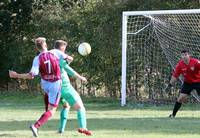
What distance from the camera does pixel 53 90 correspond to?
11.9 metres

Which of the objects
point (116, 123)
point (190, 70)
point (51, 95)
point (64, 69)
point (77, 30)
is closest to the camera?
point (51, 95)

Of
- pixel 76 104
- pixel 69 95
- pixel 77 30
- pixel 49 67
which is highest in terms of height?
pixel 77 30

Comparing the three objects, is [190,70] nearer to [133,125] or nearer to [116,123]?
[116,123]

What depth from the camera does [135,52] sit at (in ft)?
78.2

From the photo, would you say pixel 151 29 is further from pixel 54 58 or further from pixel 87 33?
pixel 54 58

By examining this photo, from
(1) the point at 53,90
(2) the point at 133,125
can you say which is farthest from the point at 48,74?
(2) the point at 133,125

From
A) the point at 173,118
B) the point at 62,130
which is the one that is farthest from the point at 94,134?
the point at 173,118

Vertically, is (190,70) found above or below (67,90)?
above

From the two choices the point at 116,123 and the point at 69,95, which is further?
the point at 116,123

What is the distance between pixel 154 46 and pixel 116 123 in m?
9.28

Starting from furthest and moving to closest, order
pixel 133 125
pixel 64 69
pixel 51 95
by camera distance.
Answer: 1. pixel 133 125
2. pixel 64 69
3. pixel 51 95

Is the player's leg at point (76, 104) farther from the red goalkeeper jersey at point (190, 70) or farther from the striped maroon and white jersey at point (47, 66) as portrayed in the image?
the red goalkeeper jersey at point (190, 70)

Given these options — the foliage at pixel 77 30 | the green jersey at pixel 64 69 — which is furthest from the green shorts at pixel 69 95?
the foliage at pixel 77 30

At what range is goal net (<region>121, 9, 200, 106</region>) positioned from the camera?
2284 centimetres
